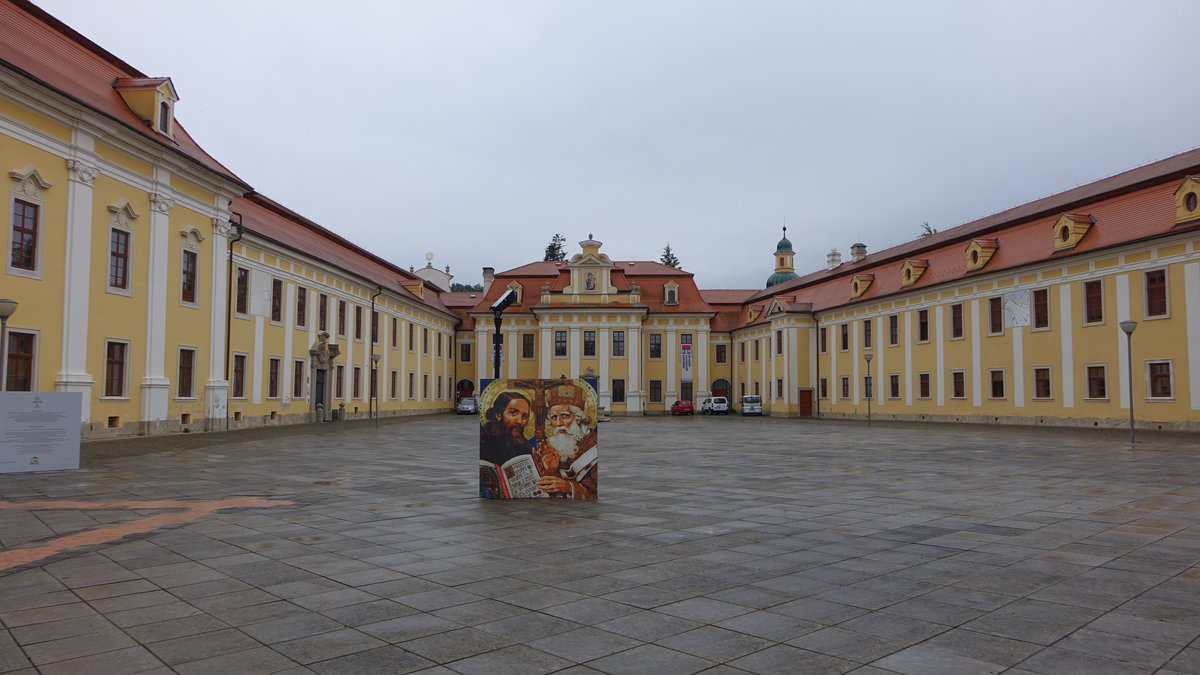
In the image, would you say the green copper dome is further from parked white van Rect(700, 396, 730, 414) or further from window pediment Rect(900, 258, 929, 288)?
window pediment Rect(900, 258, 929, 288)

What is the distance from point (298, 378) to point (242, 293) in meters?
6.39

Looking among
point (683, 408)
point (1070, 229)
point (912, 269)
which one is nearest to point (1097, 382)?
point (1070, 229)

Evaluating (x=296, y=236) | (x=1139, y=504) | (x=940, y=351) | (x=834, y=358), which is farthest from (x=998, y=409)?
(x=296, y=236)

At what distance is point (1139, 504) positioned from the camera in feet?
33.1

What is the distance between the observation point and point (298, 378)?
36.5 m

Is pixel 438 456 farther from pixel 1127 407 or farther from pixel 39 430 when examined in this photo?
pixel 1127 407

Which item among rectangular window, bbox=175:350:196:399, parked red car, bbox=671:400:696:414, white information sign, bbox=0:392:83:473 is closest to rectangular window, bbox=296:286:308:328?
rectangular window, bbox=175:350:196:399

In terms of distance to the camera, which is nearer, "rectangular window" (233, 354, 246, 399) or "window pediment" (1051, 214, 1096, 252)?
"rectangular window" (233, 354, 246, 399)

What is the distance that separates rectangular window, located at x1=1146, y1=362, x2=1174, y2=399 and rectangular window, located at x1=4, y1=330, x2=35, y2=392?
37.4 meters

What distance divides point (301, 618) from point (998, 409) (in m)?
37.9

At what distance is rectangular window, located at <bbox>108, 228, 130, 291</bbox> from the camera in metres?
22.9

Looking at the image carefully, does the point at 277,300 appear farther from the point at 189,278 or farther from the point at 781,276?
the point at 781,276

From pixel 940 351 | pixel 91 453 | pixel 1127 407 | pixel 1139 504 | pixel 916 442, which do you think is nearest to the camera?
pixel 1139 504

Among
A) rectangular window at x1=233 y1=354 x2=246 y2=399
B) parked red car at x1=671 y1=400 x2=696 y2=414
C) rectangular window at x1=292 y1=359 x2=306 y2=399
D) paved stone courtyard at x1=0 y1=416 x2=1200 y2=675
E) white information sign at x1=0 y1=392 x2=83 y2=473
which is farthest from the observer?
parked red car at x1=671 y1=400 x2=696 y2=414
